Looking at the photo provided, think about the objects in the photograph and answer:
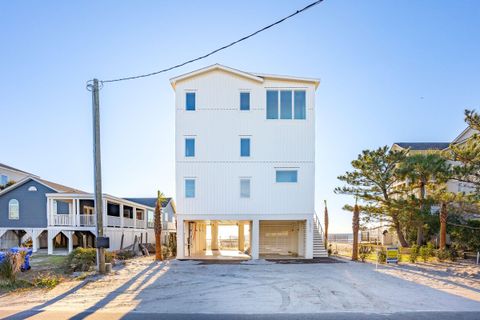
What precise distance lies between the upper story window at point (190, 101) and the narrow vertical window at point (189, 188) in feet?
13.9

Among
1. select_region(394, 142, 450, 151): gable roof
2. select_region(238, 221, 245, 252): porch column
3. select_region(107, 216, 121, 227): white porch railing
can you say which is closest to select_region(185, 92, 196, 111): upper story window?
select_region(238, 221, 245, 252): porch column

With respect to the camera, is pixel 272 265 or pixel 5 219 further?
pixel 5 219

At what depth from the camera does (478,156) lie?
12.2 m

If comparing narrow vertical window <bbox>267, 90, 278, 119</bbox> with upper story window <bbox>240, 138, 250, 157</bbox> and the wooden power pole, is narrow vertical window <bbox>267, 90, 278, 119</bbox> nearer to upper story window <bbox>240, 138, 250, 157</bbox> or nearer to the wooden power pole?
upper story window <bbox>240, 138, 250, 157</bbox>

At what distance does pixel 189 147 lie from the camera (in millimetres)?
17547

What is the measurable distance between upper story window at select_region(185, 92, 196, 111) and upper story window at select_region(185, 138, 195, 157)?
184 centimetres

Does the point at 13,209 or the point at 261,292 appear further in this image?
the point at 13,209

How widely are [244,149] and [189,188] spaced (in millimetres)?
3927

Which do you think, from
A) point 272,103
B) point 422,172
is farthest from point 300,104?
point 422,172

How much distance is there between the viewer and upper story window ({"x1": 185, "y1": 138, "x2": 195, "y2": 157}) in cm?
1752

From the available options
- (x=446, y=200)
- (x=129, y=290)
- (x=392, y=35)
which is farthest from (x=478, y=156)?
(x=129, y=290)

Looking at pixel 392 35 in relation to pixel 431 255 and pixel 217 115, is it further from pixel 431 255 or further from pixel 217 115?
pixel 431 255

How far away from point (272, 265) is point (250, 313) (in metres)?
8.07

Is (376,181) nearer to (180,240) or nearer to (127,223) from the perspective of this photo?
(180,240)
